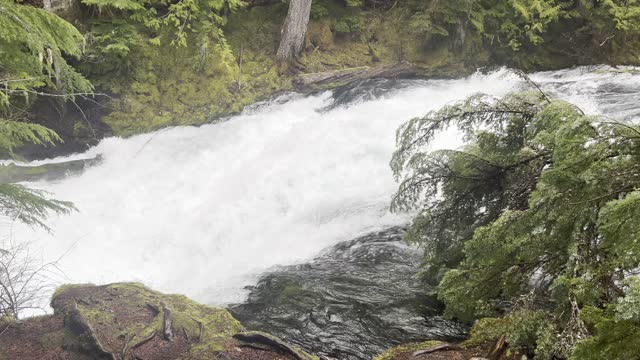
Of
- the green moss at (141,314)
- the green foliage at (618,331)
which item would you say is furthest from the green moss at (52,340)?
the green foliage at (618,331)

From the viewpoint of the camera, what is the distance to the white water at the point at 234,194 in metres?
8.11

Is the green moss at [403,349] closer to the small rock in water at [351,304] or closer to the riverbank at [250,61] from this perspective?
the small rock in water at [351,304]

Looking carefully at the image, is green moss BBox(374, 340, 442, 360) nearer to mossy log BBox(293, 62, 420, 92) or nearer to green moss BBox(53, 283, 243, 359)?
green moss BBox(53, 283, 243, 359)

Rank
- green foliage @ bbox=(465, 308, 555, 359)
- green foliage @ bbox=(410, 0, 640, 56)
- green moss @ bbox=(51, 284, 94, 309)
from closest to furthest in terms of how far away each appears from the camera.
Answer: green foliage @ bbox=(465, 308, 555, 359), green moss @ bbox=(51, 284, 94, 309), green foliage @ bbox=(410, 0, 640, 56)

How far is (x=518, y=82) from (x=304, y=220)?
769 centimetres

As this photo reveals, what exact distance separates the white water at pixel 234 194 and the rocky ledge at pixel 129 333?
3.97ft

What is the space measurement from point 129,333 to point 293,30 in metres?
9.86

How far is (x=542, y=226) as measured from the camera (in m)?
3.65

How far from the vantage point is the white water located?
8.11 metres

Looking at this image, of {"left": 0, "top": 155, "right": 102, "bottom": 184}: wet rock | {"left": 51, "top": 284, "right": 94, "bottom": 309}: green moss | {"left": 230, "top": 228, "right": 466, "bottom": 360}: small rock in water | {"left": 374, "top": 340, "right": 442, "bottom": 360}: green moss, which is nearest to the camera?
{"left": 374, "top": 340, "right": 442, "bottom": 360}: green moss

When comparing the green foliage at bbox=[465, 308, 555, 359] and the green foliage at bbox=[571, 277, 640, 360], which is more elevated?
the green foliage at bbox=[571, 277, 640, 360]

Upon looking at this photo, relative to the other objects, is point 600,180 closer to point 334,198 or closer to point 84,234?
point 334,198

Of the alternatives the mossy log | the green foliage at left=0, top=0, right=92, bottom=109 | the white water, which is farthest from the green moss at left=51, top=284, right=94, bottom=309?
the mossy log

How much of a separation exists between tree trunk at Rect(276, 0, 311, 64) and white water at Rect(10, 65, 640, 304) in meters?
1.50
